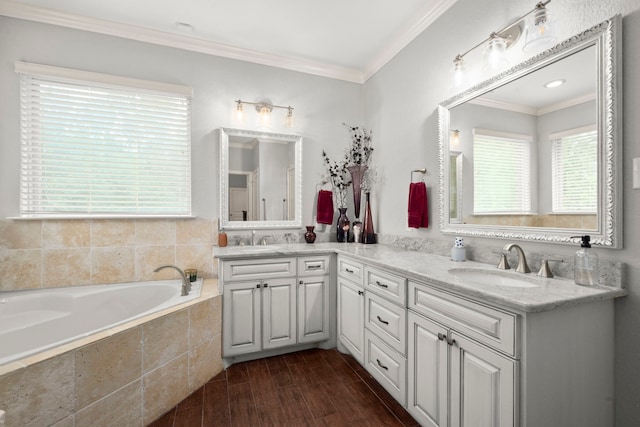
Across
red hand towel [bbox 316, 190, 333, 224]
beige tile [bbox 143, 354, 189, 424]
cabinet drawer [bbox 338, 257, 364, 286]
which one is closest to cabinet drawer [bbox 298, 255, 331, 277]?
cabinet drawer [bbox 338, 257, 364, 286]

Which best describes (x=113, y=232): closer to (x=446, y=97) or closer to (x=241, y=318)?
(x=241, y=318)

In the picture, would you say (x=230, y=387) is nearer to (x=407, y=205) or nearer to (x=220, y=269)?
(x=220, y=269)

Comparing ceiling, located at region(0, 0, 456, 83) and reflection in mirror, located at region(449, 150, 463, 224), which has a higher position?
ceiling, located at region(0, 0, 456, 83)

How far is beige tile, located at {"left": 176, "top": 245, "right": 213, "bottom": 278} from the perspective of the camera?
101 inches

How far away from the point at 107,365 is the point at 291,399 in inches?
41.0

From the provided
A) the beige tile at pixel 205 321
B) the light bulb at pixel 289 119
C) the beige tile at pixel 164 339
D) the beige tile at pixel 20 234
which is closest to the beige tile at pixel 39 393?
the beige tile at pixel 164 339

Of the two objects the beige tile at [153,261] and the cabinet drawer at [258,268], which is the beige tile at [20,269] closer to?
the beige tile at [153,261]

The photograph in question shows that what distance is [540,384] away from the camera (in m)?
Answer: 1.04

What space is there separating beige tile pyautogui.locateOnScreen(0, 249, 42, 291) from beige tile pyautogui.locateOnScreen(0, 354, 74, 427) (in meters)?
1.34

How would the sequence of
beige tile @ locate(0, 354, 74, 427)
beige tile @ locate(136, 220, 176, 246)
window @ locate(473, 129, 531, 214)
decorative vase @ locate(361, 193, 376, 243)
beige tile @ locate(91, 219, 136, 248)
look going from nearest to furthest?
beige tile @ locate(0, 354, 74, 427) < window @ locate(473, 129, 531, 214) < beige tile @ locate(91, 219, 136, 248) < beige tile @ locate(136, 220, 176, 246) < decorative vase @ locate(361, 193, 376, 243)

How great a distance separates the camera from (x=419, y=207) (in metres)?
2.23

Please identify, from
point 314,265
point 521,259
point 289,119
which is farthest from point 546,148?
point 289,119

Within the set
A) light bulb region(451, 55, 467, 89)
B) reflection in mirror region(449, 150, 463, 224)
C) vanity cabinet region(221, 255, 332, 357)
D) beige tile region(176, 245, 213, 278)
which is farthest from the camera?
beige tile region(176, 245, 213, 278)

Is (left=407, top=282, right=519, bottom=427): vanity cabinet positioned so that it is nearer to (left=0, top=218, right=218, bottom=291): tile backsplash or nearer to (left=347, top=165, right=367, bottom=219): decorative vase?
(left=347, top=165, right=367, bottom=219): decorative vase
